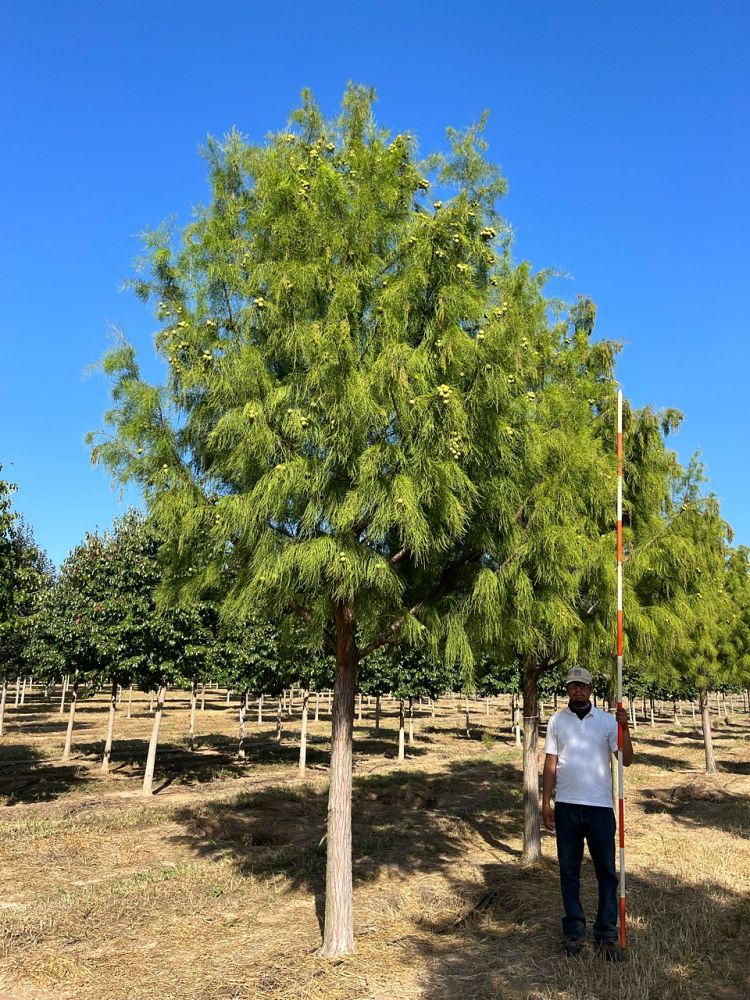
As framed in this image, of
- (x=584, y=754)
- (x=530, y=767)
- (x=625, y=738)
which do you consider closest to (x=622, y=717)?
(x=625, y=738)

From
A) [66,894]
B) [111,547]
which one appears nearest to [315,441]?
[66,894]

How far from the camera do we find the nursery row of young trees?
18.7 ft

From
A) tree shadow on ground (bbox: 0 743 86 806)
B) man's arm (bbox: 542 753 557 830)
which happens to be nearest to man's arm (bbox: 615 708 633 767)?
man's arm (bbox: 542 753 557 830)

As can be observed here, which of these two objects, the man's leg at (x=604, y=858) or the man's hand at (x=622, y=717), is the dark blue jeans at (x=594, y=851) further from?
the man's hand at (x=622, y=717)

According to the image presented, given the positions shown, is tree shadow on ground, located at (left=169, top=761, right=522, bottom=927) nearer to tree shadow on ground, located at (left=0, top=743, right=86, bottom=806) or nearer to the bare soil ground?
the bare soil ground

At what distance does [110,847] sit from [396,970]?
7533 mm

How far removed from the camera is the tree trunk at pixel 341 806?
614 centimetres

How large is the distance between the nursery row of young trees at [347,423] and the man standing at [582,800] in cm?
100

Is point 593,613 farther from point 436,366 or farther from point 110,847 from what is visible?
point 110,847

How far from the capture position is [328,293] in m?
6.39

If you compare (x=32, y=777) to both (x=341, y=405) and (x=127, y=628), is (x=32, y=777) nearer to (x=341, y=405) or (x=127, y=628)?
(x=127, y=628)

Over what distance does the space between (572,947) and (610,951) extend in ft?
0.94

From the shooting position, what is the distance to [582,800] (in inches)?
210

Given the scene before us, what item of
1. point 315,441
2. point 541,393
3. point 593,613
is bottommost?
point 593,613
